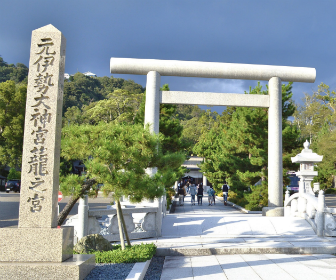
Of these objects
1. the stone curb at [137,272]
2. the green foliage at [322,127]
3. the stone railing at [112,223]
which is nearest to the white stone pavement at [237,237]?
the stone railing at [112,223]

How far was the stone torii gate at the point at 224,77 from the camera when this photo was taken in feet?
41.6

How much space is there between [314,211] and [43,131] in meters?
8.74

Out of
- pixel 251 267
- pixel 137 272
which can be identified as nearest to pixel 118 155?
pixel 137 272

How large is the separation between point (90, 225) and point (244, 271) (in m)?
4.05

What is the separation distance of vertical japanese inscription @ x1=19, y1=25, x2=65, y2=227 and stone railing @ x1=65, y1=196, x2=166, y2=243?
9.62 feet

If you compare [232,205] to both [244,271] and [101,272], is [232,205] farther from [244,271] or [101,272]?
[101,272]

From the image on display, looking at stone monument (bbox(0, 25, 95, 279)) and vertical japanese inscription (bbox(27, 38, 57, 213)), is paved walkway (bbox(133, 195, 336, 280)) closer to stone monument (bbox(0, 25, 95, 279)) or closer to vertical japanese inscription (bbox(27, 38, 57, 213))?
stone monument (bbox(0, 25, 95, 279))

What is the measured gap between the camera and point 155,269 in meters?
6.61

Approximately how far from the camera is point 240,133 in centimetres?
1814

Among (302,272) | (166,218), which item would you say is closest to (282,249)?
(302,272)

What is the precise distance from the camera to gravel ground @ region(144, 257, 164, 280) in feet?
19.7

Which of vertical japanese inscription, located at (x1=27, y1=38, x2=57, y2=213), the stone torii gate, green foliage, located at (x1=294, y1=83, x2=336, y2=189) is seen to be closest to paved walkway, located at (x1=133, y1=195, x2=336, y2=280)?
the stone torii gate

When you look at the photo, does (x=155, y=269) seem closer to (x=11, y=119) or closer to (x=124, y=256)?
(x=124, y=256)

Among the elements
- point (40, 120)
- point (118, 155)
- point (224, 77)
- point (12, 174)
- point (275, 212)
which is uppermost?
point (224, 77)
